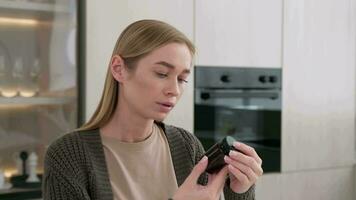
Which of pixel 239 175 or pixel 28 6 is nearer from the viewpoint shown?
pixel 239 175

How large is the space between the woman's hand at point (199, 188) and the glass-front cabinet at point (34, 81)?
937mm

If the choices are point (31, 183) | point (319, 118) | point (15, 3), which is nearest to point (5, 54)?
point (15, 3)

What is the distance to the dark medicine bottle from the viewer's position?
919 mm

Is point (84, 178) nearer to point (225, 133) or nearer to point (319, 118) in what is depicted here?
point (225, 133)

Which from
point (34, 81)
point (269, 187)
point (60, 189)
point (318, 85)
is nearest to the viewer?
point (60, 189)

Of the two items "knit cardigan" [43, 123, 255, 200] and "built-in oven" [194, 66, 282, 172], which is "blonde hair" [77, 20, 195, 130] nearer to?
"knit cardigan" [43, 123, 255, 200]

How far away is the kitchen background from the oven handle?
0.07 metres

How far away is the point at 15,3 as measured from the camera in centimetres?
171

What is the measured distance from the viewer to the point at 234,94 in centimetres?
214

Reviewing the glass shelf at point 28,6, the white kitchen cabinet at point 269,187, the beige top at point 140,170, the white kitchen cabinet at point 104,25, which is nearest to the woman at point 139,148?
the beige top at point 140,170

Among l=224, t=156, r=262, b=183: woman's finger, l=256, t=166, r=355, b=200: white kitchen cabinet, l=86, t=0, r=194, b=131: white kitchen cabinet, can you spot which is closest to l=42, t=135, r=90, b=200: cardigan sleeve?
l=224, t=156, r=262, b=183: woman's finger

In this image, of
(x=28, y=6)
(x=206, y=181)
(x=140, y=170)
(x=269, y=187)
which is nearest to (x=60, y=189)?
(x=140, y=170)

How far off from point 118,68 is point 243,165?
31 cm

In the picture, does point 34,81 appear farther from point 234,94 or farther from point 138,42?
point 138,42
